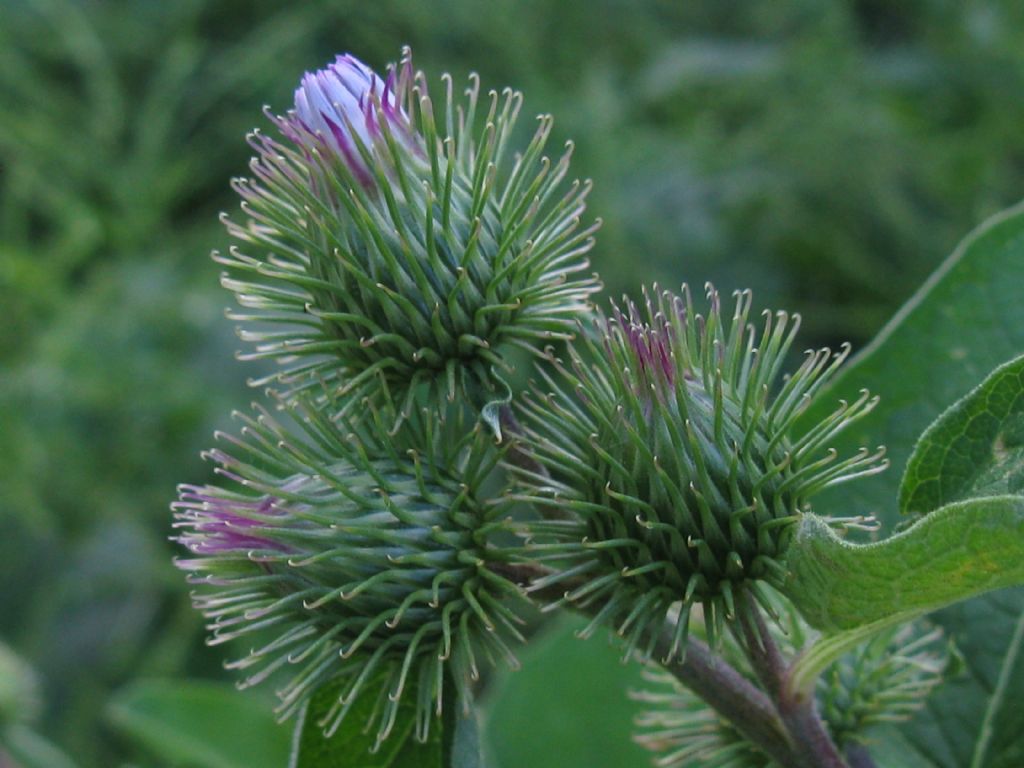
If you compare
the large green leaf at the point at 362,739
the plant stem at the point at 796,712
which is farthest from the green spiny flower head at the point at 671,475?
the large green leaf at the point at 362,739

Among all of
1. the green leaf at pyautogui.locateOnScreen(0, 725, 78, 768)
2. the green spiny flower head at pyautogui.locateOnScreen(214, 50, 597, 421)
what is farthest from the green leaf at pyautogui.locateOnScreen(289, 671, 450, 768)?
the green leaf at pyautogui.locateOnScreen(0, 725, 78, 768)

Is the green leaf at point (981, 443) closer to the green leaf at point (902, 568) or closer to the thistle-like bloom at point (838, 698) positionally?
the green leaf at point (902, 568)

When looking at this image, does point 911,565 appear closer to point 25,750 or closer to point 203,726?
point 203,726

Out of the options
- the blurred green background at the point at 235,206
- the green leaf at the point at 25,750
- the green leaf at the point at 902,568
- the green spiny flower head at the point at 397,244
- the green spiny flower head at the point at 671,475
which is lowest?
the green leaf at the point at 25,750

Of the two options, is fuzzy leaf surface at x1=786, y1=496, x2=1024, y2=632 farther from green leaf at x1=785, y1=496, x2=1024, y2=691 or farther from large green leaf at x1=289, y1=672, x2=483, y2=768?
large green leaf at x1=289, y1=672, x2=483, y2=768

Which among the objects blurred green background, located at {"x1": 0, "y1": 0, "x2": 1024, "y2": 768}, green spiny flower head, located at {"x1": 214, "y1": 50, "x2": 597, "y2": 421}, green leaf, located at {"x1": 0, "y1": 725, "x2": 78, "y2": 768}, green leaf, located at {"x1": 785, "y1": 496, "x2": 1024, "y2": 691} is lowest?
green leaf, located at {"x1": 0, "y1": 725, "x2": 78, "y2": 768}

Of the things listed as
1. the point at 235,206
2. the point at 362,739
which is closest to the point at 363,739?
the point at 362,739

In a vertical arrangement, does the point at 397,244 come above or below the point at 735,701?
above
